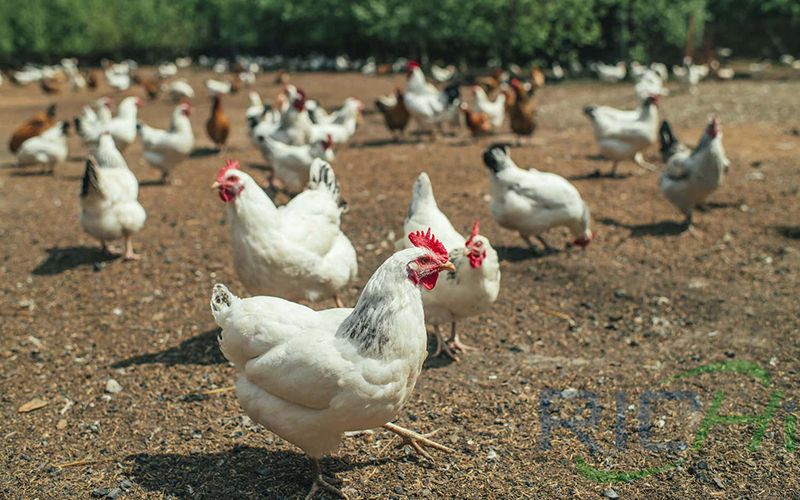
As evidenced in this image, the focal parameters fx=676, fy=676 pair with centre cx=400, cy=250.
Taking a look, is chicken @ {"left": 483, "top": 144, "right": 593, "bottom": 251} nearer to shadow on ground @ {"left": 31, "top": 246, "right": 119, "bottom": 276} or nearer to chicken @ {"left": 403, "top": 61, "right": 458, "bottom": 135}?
shadow on ground @ {"left": 31, "top": 246, "right": 119, "bottom": 276}

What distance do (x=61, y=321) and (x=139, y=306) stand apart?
70cm

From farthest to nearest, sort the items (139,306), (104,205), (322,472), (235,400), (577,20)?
(577,20) < (104,205) < (139,306) < (235,400) < (322,472)

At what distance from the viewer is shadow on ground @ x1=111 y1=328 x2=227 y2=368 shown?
219 inches

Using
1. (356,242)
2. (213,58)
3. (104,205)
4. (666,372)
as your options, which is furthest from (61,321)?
(213,58)

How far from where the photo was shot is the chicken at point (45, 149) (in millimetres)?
12516

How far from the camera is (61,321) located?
644 centimetres

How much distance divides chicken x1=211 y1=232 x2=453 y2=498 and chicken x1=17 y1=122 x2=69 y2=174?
1059 centimetres

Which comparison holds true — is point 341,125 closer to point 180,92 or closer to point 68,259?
point 68,259

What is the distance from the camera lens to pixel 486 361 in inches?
219

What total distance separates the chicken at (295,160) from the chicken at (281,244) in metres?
4.13

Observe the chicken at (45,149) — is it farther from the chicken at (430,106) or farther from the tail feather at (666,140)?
the tail feather at (666,140)

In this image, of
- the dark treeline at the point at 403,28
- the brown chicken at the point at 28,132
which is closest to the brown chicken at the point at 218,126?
the brown chicken at the point at 28,132

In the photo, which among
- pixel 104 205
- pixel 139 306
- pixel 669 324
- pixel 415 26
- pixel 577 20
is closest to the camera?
pixel 669 324

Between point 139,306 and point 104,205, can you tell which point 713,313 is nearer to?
point 139,306
